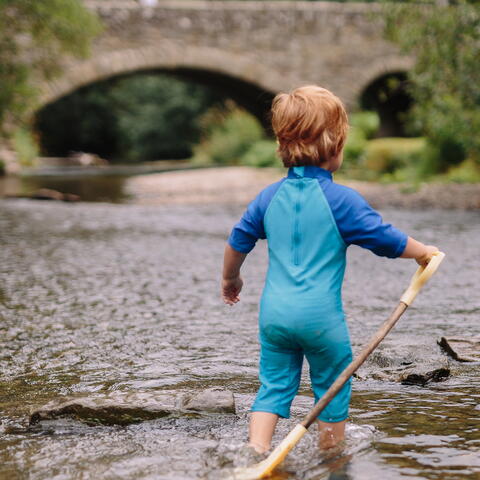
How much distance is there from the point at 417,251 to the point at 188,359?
66.0 inches

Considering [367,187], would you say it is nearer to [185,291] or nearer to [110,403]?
[185,291]

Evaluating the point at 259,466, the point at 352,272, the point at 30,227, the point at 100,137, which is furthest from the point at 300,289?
the point at 100,137

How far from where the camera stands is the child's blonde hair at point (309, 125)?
2711mm

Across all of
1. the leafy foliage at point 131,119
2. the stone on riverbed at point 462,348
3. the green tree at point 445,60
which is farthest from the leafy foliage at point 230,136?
the stone on riverbed at point 462,348

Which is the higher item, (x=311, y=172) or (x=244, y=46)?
(x=244, y=46)

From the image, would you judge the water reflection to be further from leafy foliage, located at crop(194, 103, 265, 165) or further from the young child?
the young child

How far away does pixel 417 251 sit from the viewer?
2750 mm

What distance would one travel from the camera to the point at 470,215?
35.6 feet

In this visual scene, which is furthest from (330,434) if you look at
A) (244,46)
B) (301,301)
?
(244,46)

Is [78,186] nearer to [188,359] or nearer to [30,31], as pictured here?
[30,31]

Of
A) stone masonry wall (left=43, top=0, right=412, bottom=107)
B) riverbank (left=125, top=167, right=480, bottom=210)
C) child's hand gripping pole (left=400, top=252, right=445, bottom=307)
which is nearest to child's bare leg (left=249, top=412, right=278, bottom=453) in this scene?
child's hand gripping pole (left=400, top=252, right=445, bottom=307)

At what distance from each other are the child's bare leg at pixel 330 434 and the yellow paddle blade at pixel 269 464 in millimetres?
204

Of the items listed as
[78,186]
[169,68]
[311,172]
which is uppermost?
[169,68]

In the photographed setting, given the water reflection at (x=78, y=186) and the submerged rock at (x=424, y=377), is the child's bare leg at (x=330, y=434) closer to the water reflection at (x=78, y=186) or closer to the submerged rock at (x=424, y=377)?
the submerged rock at (x=424, y=377)
